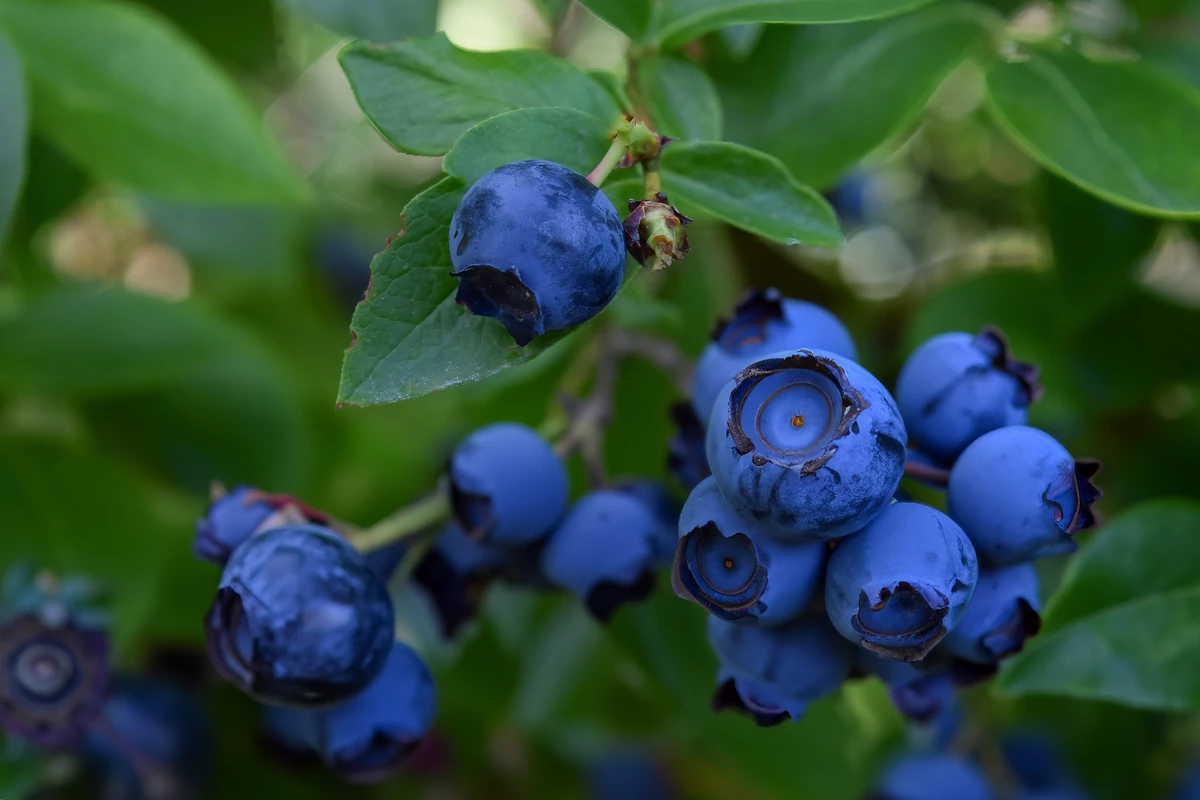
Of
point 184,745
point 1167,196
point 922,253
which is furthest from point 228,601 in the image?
point 922,253

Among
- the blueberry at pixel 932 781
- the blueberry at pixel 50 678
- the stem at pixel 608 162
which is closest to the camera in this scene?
the stem at pixel 608 162

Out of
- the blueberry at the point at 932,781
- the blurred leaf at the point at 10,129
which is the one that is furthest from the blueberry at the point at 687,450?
the blurred leaf at the point at 10,129

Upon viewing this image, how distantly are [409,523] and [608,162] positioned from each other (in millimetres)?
347

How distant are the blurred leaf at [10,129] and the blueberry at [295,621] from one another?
442 millimetres

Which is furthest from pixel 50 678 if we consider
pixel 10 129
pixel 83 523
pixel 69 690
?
pixel 10 129

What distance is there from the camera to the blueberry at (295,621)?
773mm

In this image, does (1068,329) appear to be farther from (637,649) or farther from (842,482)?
(842,482)

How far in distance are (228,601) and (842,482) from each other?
44 centimetres

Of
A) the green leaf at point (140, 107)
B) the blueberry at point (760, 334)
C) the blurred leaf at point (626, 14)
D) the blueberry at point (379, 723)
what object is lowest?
the blueberry at point (379, 723)

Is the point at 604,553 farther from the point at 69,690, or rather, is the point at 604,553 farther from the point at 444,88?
the point at 69,690

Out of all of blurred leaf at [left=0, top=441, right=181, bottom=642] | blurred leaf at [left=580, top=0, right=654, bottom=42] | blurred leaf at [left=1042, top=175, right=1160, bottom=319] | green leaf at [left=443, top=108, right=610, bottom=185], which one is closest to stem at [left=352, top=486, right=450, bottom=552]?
green leaf at [left=443, top=108, right=610, bottom=185]

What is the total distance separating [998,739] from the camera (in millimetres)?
1450

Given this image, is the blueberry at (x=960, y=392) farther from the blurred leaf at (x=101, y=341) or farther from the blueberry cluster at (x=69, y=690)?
the blurred leaf at (x=101, y=341)

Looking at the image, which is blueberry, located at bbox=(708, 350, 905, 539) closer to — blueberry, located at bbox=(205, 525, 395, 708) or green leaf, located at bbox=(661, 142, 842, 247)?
green leaf, located at bbox=(661, 142, 842, 247)
